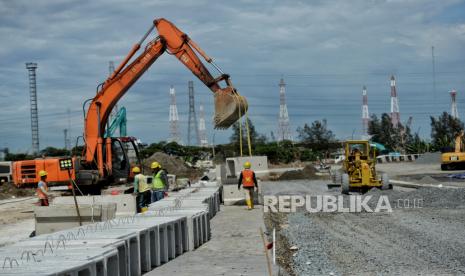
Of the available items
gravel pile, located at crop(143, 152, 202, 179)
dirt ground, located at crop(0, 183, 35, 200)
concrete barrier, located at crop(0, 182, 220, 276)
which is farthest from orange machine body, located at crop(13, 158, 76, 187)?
gravel pile, located at crop(143, 152, 202, 179)

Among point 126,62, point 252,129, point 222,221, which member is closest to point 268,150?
point 252,129

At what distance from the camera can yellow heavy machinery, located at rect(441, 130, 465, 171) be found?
47688mm

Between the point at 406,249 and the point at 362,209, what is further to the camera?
the point at 362,209

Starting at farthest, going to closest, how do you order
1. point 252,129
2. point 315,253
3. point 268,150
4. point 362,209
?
point 252,129 → point 268,150 → point 362,209 → point 315,253

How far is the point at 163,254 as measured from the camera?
11.6m

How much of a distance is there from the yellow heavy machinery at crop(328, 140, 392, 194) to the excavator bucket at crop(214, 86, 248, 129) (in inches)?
238

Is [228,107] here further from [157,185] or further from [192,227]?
[192,227]

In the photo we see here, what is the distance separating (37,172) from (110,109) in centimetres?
395

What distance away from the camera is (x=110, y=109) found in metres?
27.1

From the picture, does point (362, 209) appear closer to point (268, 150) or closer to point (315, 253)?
point (315, 253)

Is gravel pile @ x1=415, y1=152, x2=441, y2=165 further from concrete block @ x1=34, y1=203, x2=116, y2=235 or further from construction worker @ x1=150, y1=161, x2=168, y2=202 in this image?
concrete block @ x1=34, y1=203, x2=116, y2=235

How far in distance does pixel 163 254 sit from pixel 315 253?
10.1ft

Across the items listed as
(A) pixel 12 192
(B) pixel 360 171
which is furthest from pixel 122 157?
(A) pixel 12 192

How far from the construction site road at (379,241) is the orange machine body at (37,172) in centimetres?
866
